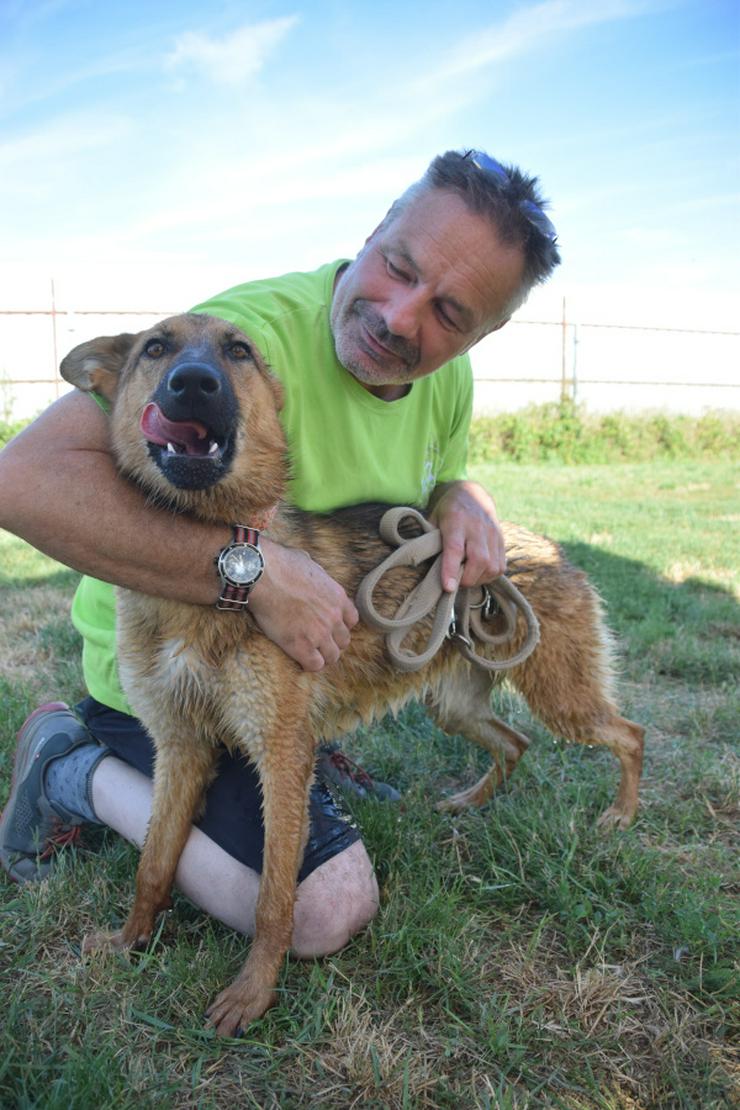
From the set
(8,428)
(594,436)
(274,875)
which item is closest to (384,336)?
(274,875)

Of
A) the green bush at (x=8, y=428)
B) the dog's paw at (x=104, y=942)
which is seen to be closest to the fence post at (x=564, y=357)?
the green bush at (x=8, y=428)

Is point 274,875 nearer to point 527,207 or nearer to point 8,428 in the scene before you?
point 527,207

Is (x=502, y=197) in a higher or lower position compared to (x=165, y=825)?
higher

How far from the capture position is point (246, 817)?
2381mm

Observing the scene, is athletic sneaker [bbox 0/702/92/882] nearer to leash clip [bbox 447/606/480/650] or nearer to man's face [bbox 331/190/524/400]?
leash clip [bbox 447/606/480/650]

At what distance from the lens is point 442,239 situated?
2.40 m

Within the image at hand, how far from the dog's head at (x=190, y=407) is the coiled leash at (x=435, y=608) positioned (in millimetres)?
417

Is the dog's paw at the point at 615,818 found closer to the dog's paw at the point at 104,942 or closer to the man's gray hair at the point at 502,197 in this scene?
the dog's paw at the point at 104,942

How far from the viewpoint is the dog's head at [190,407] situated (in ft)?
6.46

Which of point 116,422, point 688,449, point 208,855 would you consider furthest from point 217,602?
point 688,449

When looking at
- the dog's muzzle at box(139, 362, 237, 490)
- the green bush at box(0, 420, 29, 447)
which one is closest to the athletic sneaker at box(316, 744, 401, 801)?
the dog's muzzle at box(139, 362, 237, 490)

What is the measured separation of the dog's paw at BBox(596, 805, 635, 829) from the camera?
2.73 m

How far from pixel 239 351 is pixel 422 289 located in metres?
0.58

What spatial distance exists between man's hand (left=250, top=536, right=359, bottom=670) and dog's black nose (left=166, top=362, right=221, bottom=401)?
1.59 feet
